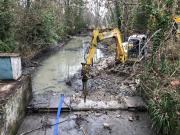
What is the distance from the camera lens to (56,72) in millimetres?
14414

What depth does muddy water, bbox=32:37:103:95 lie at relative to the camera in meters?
11.4

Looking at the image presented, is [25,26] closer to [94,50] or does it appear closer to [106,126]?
[94,50]

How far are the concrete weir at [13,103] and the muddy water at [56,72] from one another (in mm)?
2324

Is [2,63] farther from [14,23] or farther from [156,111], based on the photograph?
[14,23]

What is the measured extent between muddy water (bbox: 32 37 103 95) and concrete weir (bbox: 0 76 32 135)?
2.32 m

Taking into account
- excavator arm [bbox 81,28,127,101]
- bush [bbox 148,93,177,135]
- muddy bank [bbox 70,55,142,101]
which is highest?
excavator arm [bbox 81,28,127,101]

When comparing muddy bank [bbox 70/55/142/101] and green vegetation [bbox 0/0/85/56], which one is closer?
muddy bank [bbox 70/55/142/101]

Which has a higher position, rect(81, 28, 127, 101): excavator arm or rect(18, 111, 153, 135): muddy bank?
rect(81, 28, 127, 101): excavator arm

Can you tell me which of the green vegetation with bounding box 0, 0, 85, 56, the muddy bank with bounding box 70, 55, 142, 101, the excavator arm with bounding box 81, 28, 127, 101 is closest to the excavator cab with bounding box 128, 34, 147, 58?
the excavator arm with bounding box 81, 28, 127, 101

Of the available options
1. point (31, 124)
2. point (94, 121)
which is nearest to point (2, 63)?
point (31, 124)

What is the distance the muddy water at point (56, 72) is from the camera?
1139cm

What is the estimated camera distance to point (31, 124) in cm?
789

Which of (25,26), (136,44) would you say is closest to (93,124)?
(136,44)

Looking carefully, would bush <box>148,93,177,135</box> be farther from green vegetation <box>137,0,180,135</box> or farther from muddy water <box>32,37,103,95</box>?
muddy water <box>32,37,103,95</box>
